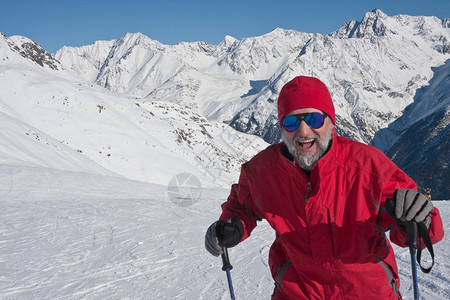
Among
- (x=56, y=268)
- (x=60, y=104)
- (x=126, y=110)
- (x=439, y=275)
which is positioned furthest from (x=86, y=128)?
(x=439, y=275)

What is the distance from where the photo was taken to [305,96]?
2619mm

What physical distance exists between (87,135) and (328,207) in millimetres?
39408

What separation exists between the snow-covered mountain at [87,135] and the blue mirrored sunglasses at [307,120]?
18.0 m

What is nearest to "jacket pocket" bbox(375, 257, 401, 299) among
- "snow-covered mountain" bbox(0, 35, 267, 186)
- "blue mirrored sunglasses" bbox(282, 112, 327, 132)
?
"blue mirrored sunglasses" bbox(282, 112, 327, 132)

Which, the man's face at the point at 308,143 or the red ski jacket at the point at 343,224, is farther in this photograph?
the man's face at the point at 308,143

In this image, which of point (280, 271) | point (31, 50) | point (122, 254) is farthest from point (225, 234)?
point (31, 50)

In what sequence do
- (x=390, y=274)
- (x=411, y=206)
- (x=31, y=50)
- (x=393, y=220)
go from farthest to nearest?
(x=31, y=50) → (x=390, y=274) → (x=393, y=220) → (x=411, y=206)

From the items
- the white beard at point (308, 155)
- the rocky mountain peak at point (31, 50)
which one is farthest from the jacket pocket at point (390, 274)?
the rocky mountain peak at point (31, 50)

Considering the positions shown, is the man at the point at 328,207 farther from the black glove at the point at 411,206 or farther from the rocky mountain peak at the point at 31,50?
the rocky mountain peak at the point at 31,50

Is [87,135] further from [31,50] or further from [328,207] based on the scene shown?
[328,207]

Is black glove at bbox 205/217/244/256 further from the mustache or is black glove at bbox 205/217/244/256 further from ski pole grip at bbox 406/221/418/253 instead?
ski pole grip at bbox 406/221/418/253

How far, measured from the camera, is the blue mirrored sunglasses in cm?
261

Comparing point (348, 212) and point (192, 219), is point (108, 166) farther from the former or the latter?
point (348, 212)

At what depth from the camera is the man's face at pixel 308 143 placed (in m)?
2.58
